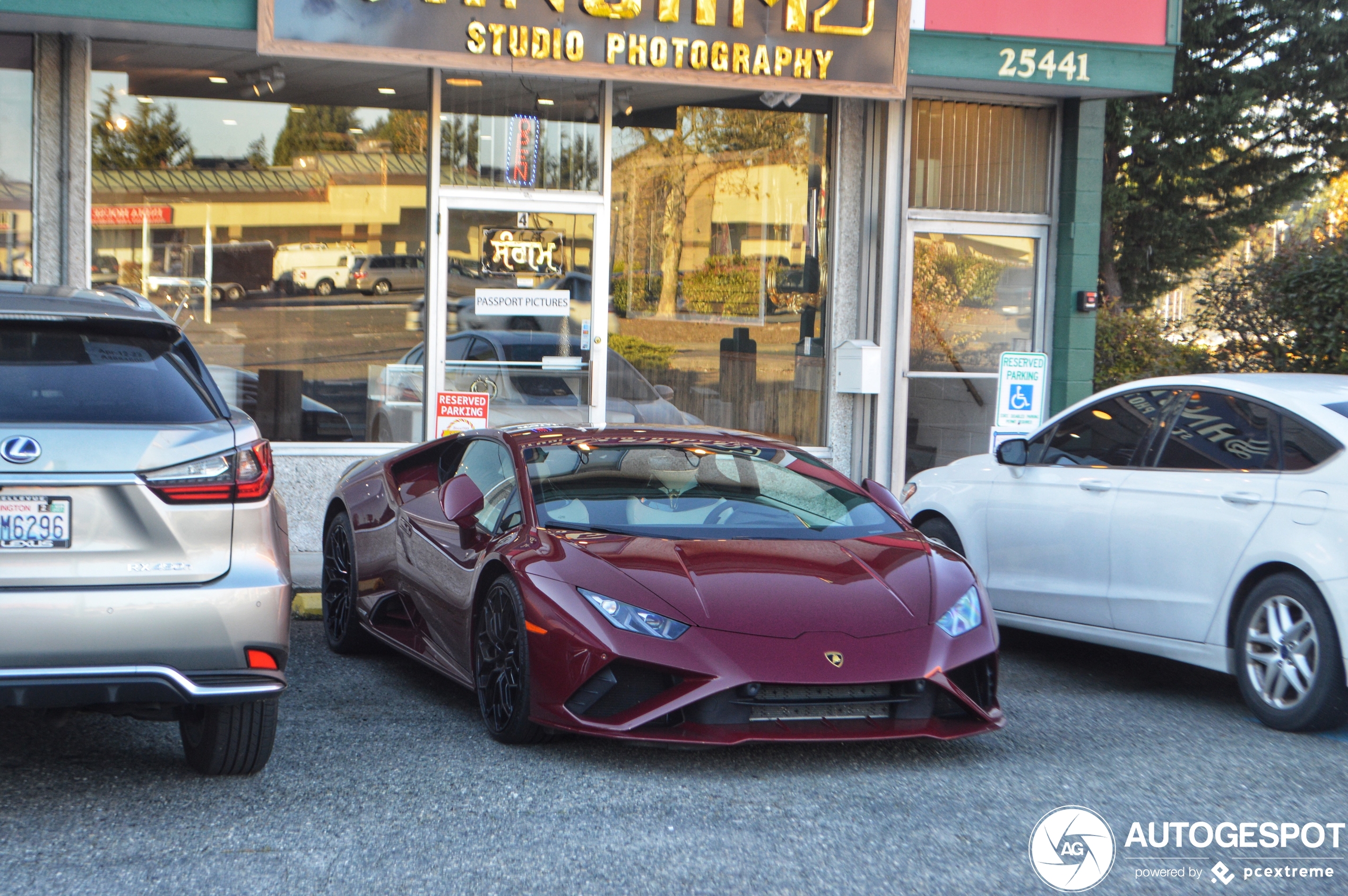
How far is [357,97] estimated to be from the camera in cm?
1095

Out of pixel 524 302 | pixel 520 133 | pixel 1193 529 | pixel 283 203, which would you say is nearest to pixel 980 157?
pixel 520 133

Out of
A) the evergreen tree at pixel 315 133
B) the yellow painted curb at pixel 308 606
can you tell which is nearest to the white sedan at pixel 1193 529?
the yellow painted curb at pixel 308 606

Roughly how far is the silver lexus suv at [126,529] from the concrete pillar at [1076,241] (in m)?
9.03

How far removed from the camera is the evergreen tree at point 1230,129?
24.4 m

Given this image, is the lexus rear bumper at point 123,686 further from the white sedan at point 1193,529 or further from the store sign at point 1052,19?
the store sign at point 1052,19

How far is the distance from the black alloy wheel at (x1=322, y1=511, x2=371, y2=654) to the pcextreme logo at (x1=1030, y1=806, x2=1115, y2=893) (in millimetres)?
3846

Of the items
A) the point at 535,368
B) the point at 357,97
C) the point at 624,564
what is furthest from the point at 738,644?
the point at 357,97

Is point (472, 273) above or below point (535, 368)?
above

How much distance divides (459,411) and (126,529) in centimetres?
523

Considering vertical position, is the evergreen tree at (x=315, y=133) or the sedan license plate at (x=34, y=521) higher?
the evergreen tree at (x=315, y=133)

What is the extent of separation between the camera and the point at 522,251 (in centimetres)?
1130

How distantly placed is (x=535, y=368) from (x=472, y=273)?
89cm

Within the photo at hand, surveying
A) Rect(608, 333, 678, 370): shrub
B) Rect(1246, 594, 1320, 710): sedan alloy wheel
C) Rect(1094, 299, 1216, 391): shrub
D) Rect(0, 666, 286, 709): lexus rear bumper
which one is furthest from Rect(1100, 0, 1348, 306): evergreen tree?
Rect(0, 666, 286, 709): lexus rear bumper

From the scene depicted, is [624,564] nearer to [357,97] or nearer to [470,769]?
[470,769]
